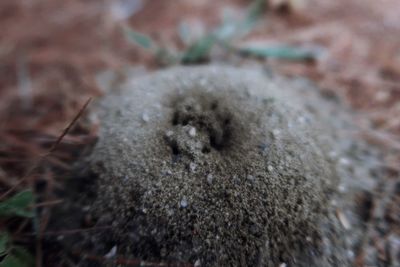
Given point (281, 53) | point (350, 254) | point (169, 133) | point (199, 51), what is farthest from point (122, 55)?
point (350, 254)

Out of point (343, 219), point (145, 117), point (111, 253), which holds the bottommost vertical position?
point (111, 253)

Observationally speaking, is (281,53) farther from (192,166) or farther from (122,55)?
(192,166)

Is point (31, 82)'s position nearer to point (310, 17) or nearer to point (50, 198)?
point (50, 198)

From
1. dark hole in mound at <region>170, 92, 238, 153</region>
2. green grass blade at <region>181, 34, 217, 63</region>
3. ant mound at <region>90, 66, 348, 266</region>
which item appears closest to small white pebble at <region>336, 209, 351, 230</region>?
ant mound at <region>90, 66, 348, 266</region>

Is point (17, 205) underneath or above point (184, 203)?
underneath

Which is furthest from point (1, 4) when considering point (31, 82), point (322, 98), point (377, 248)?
point (377, 248)

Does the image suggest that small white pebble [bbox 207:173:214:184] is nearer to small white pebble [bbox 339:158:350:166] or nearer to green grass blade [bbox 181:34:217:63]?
small white pebble [bbox 339:158:350:166]
